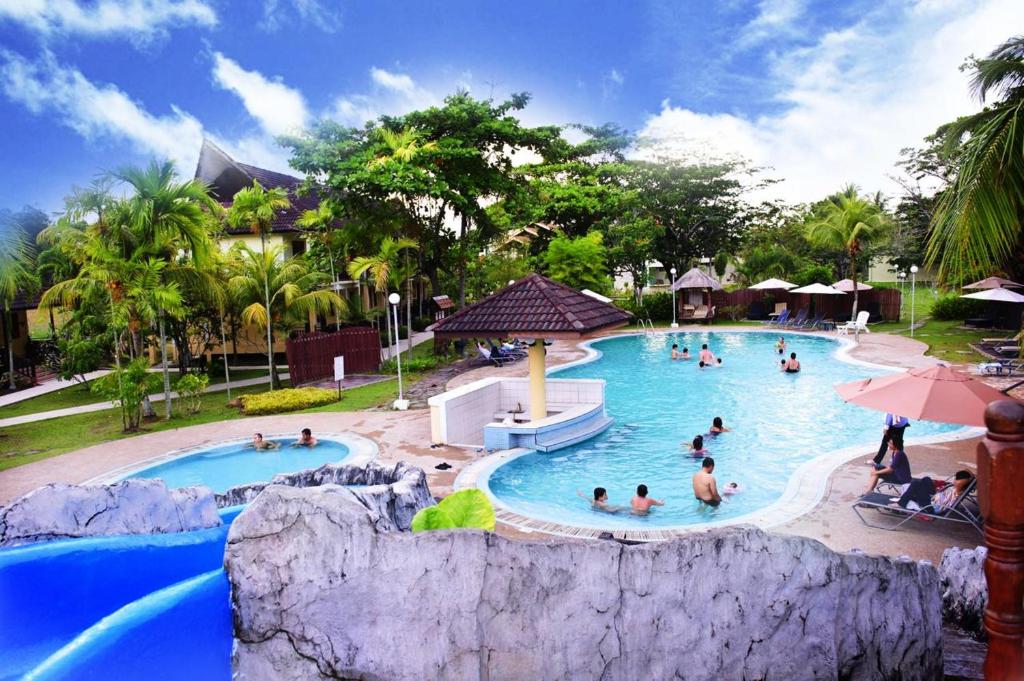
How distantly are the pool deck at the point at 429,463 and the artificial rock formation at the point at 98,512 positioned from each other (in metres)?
3.95

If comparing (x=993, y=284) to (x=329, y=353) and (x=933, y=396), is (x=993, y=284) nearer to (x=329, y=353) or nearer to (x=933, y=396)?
(x=933, y=396)

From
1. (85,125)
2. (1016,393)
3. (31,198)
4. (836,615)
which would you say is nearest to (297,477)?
(836,615)

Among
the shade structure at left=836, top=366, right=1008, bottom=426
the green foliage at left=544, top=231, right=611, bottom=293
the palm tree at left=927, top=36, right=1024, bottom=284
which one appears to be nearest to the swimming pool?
the shade structure at left=836, top=366, right=1008, bottom=426

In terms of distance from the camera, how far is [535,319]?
43.5 feet

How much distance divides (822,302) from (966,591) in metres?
31.9

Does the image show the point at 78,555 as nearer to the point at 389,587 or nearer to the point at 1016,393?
the point at 389,587

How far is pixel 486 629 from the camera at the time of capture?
3.81 m

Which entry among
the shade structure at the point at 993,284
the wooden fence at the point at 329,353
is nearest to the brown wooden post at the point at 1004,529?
the wooden fence at the point at 329,353

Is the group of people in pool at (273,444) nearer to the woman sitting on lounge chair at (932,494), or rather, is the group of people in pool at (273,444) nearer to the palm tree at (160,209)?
the palm tree at (160,209)

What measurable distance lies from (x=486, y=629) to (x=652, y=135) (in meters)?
37.9

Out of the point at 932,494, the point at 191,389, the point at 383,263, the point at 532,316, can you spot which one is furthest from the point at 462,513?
the point at 383,263

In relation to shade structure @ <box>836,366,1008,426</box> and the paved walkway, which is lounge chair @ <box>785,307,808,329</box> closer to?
the paved walkway

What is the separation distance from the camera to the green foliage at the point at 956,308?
98.0ft

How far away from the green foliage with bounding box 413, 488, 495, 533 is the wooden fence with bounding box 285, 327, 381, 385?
17.1 metres
